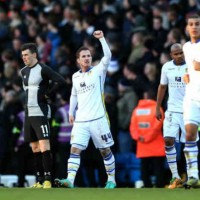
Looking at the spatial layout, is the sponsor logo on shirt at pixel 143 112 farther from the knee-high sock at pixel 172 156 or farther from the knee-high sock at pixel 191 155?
the knee-high sock at pixel 191 155

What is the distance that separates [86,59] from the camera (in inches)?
629

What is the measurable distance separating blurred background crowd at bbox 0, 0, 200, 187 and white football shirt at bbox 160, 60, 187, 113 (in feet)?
7.64

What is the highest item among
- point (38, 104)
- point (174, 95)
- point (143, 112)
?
point (174, 95)

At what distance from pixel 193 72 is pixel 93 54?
27.0ft

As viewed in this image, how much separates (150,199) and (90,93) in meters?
4.07

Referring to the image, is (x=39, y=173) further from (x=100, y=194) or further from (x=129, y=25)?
(x=129, y=25)

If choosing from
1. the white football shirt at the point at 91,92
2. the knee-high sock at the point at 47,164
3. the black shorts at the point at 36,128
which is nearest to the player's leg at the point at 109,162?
the white football shirt at the point at 91,92

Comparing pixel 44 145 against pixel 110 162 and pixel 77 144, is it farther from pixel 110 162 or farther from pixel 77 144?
pixel 110 162

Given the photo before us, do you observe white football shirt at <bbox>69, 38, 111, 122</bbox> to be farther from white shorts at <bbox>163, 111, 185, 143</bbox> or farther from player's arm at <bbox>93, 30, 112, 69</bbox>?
white shorts at <bbox>163, 111, 185, 143</bbox>

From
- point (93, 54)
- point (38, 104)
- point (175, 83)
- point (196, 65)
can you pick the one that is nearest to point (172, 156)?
point (175, 83)

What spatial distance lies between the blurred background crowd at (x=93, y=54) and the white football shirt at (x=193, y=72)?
14.6ft

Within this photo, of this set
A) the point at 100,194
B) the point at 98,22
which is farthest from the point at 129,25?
the point at 100,194

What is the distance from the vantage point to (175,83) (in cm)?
1600

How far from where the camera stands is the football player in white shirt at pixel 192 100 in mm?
13734
